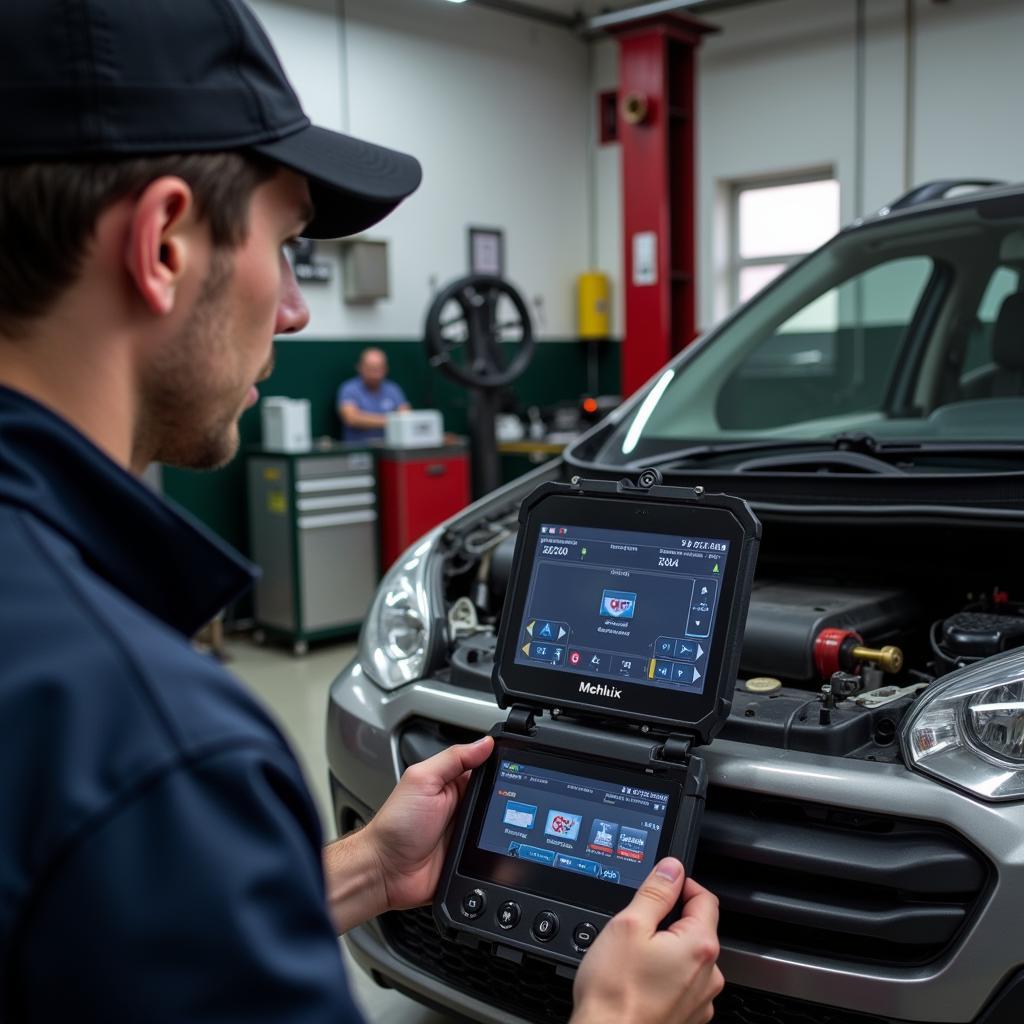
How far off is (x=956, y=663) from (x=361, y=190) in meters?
1.06

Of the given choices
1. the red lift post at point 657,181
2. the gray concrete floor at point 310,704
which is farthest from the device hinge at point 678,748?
the red lift post at point 657,181

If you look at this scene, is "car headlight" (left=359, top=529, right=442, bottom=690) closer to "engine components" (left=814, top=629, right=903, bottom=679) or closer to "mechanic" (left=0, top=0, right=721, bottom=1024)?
"engine components" (left=814, top=629, right=903, bottom=679)

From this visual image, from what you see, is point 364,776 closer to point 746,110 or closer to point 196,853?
point 196,853

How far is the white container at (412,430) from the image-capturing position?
19.0 ft

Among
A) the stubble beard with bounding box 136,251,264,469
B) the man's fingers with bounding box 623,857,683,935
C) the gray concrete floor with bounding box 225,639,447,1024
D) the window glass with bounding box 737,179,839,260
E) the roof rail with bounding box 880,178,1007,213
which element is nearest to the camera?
the stubble beard with bounding box 136,251,264,469

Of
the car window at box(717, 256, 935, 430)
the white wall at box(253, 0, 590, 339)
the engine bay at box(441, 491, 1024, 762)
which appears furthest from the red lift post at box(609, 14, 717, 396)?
the engine bay at box(441, 491, 1024, 762)

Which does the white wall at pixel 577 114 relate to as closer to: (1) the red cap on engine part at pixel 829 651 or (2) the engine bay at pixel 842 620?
(2) the engine bay at pixel 842 620

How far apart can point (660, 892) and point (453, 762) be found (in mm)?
353

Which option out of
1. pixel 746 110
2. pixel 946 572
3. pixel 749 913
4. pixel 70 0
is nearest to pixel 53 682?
pixel 70 0

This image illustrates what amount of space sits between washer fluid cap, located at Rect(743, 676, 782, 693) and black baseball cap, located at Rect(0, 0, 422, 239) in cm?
105

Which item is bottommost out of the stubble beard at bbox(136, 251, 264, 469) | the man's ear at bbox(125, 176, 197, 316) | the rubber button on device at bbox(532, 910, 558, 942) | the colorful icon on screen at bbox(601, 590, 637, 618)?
the rubber button on device at bbox(532, 910, 558, 942)

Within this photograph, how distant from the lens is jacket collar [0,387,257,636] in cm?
65

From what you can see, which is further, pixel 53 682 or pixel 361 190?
pixel 361 190

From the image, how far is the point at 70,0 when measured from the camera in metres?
0.69
